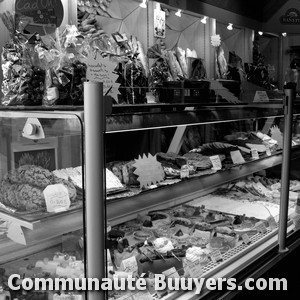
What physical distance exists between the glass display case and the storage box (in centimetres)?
19

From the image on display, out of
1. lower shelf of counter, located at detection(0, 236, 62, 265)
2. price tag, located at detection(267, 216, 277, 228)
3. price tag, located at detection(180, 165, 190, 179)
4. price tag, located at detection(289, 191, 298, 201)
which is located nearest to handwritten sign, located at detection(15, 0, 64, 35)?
price tag, located at detection(180, 165, 190, 179)

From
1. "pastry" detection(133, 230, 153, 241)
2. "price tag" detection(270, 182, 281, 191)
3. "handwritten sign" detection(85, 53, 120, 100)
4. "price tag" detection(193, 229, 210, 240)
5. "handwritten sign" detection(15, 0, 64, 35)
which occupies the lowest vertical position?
"price tag" detection(193, 229, 210, 240)

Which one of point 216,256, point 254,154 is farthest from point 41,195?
point 254,154

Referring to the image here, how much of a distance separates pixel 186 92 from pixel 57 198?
Answer: 3.57 feet

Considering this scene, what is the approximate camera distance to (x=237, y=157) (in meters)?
2.30

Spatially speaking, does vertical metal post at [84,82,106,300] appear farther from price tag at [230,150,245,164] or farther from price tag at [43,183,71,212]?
price tag at [230,150,245,164]

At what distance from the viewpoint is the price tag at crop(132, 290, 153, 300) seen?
1530 mm

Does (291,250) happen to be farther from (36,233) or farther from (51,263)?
(36,233)

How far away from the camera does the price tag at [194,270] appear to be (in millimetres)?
1733

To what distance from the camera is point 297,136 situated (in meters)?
3.14

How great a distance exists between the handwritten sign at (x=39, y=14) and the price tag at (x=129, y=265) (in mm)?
1195

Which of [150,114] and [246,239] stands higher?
[150,114]

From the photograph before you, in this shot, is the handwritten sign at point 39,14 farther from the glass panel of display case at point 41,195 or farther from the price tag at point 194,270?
the price tag at point 194,270

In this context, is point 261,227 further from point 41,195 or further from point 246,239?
point 41,195
